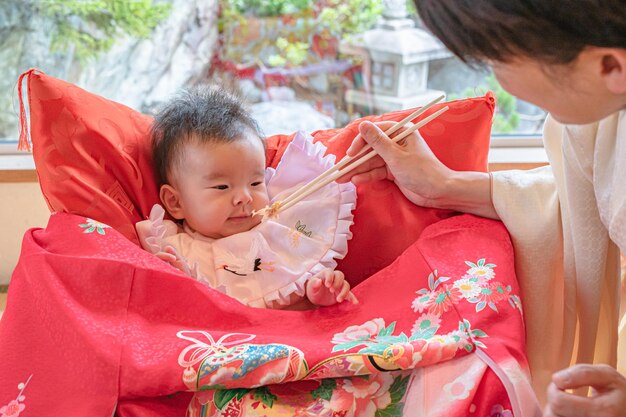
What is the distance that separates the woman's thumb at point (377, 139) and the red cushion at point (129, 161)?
0.11m

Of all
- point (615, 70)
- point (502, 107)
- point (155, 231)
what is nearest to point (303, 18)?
point (502, 107)

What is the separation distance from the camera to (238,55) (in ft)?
8.29

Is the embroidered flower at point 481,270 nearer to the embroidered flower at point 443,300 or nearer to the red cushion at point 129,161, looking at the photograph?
the embroidered flower at point 443,300

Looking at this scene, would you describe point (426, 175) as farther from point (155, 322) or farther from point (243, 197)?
point (155, 322)

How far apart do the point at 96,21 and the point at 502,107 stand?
1395 millimetres

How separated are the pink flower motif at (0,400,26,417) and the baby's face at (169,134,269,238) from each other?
48 cm

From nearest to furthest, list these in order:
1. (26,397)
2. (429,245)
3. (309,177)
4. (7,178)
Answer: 1. (26,397)
2. (429,245)
3. (309,177)
4. (7,178)

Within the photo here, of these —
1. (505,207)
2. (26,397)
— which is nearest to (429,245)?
(505,207)

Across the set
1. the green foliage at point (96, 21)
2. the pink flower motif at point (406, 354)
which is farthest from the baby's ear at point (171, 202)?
the green foliage at point (96, 21)

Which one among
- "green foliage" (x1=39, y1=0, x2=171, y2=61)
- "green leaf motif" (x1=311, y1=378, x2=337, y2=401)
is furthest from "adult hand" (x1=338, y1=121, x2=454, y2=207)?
"green foliage" (x1=39, y1=0, x2=171, y2=61)

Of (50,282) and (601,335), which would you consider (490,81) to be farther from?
(50,282)

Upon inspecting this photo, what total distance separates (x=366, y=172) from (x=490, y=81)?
1.26m

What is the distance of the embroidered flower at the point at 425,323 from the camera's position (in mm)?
1174

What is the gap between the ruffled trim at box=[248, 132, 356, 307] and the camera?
1344mm
